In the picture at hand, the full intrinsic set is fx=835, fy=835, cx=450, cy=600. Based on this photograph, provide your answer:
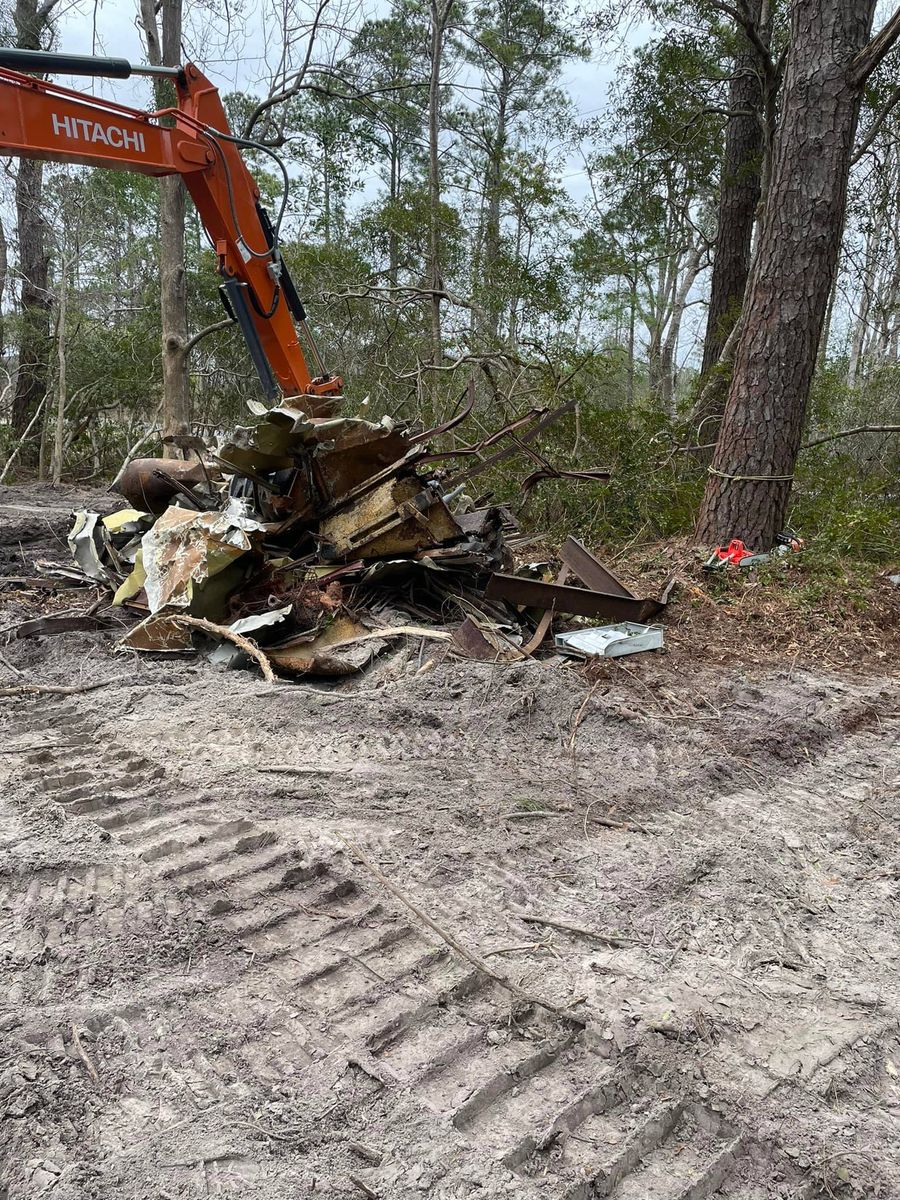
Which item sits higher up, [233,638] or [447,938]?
[233,638]

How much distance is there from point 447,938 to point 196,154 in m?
6.12

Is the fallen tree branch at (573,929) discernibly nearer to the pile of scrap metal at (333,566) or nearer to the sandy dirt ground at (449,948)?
the sandy dirt ground at (449,948)

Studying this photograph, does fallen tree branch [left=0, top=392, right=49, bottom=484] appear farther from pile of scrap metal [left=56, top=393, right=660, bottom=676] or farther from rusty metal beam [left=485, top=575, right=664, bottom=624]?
rusty metal beam [left=485, top=575, right=664, bottom=624]

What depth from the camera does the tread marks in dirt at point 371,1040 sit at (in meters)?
1.78

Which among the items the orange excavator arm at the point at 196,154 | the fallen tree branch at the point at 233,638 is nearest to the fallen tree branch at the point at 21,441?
the orange excavator arm at the point at 196,154

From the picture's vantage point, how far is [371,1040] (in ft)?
6.85

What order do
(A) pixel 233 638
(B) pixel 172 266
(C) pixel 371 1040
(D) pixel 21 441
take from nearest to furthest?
(C) pixel 371 1040 < (A) pixel 233 638 < (B) pixel 172 266 < (D) pixel 21 441

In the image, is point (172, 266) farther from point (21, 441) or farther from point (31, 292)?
point (31, 292)

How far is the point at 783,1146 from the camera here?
182 centimetres

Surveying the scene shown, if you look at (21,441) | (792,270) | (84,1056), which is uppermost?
(792,270)

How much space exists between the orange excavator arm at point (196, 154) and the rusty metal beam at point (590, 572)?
2.01 meters

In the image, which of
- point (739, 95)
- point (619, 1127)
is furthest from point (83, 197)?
point (619, 1127)

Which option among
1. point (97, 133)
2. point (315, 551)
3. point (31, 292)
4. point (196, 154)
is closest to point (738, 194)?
point (196, 154)

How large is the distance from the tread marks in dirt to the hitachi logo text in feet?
17.3
